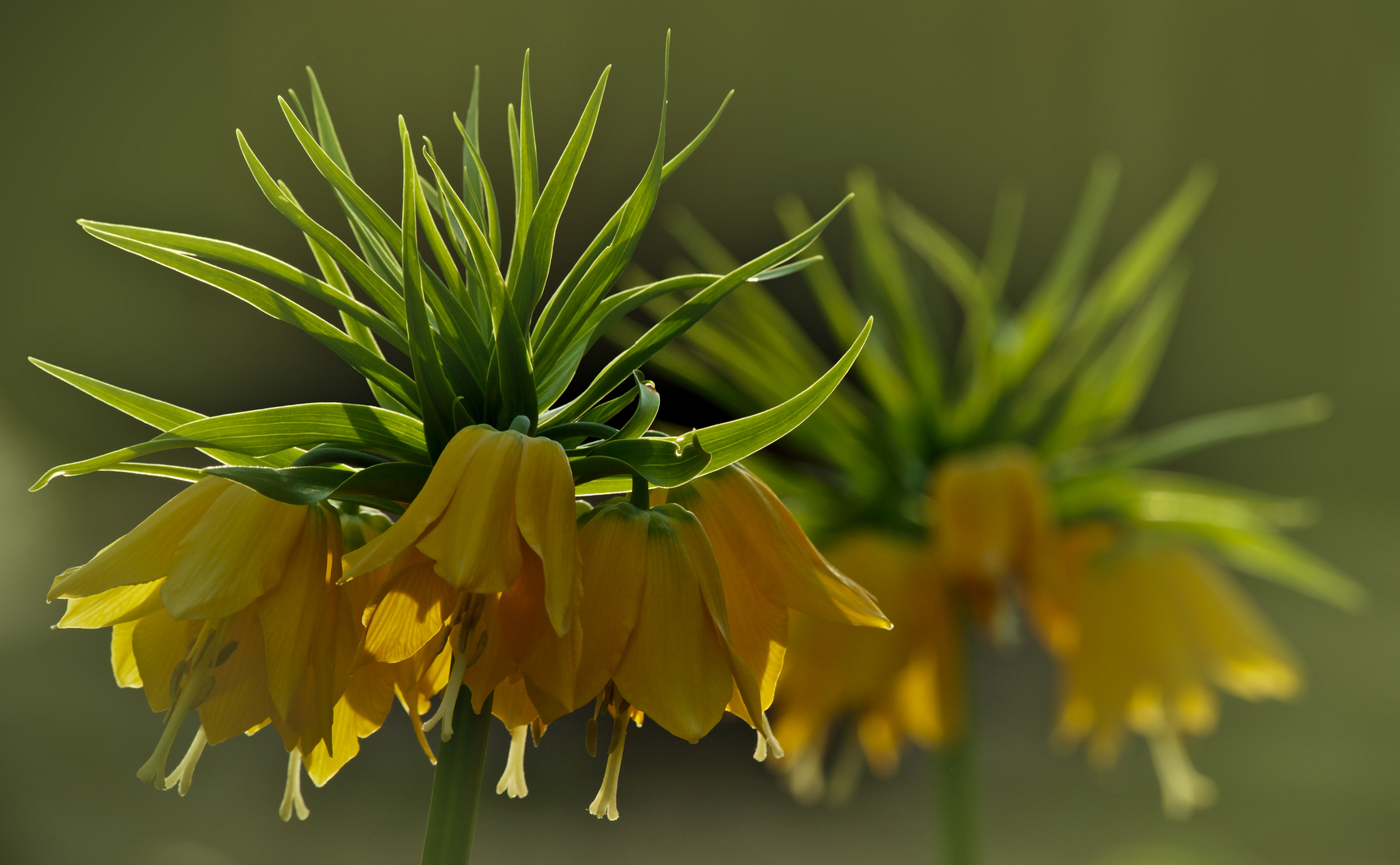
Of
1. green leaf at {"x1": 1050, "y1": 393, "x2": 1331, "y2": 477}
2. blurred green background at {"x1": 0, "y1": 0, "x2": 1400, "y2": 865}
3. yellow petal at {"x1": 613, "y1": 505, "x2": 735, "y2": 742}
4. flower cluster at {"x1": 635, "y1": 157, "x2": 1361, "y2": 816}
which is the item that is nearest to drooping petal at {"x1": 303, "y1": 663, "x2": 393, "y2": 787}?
yellow petal at {"x1": 613, "y1": 505, "x2": 735, "y2": 742}

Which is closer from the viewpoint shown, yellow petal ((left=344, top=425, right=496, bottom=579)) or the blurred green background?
yellow petal ((left=344, top=425, right=496, bottom=579))

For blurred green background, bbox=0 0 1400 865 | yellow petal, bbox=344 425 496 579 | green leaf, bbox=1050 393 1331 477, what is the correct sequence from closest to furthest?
yellow petal, bbox=344 425 496 579 → green leaf, bbox=1050 393 1331 477 → blurred green background, bbox=0 0 1400 865

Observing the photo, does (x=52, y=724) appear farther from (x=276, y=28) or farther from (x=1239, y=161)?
(x=1239, y=161)

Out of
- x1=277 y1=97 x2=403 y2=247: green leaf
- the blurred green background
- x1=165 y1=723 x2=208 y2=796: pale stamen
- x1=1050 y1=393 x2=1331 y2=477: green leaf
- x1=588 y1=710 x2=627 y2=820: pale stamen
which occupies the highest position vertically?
x1=277 y1=97 x2=403 y2=247: green leaf

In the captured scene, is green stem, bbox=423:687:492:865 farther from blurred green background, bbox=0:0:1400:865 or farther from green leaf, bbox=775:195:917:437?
blurred green background, bbox=0:0:1400:865

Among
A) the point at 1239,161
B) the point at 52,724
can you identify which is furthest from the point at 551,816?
the point at 1239,161

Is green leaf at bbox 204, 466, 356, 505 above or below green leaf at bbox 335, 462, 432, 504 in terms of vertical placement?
above

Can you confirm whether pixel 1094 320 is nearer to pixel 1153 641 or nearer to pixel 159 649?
pixel 1153 641
